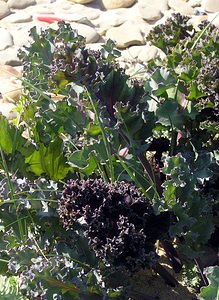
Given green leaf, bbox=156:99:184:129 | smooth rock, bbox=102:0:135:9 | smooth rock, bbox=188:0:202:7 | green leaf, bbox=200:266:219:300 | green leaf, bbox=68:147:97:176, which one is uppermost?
green leaf, bbox=156:99:184:129

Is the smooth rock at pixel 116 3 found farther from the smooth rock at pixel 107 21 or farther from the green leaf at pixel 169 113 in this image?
the green leaf at pixel 169 113

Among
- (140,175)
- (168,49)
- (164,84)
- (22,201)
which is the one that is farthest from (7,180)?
(168,49)

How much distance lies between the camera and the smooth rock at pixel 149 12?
18.2 feet

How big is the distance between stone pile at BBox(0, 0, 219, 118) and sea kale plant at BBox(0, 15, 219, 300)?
7.34ft

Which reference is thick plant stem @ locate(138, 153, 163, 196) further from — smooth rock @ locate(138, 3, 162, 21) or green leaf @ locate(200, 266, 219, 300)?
smooth rock @ locate(138, 3, 162, 21)

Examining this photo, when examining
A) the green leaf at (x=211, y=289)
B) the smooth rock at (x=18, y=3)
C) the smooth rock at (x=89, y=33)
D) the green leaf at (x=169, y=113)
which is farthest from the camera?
the smooth rock at (x=18, y=3)

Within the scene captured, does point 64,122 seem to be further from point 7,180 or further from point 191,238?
point 191,238

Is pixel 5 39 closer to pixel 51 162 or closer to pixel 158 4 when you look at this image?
pixel 158 4

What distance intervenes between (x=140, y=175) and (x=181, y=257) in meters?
0.47

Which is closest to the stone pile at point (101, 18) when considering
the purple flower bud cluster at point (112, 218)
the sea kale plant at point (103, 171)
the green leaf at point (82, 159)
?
the sea kale plant at point (103, 171)

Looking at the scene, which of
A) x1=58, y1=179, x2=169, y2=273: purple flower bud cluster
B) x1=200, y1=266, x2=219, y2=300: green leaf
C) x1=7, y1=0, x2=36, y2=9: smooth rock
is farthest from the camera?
x1=7, y1=0, x2=36, y2=9: smooth rock

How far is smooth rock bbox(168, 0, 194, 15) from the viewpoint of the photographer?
18.4 ft

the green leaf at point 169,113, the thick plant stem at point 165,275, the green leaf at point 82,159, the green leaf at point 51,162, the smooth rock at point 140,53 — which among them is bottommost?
the smooth rock at point 140,53

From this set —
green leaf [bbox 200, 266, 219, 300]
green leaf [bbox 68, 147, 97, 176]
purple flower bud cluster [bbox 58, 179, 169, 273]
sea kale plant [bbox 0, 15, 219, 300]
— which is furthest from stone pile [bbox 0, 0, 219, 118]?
green leaf [bbox 200, 266, 219, 300]
